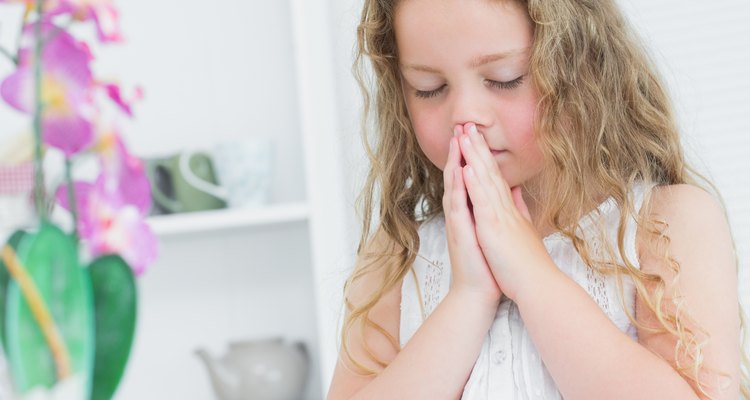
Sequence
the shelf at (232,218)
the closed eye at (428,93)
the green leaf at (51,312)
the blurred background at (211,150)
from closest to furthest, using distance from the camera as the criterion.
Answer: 1. the green leaf at (51,312)
2. the closed eye at (428,93)
3. the shelf at (232,218)
4. the blurred background at (211,150)

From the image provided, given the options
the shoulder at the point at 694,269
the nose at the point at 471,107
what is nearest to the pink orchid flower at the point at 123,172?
the nose at the point at 471,107

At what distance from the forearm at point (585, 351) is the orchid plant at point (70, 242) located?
0.52 metres

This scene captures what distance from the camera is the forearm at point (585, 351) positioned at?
0.94m

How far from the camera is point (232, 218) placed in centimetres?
209

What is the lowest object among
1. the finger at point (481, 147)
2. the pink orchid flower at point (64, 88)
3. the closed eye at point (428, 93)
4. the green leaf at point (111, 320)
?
the green leaf at point (111, 320)

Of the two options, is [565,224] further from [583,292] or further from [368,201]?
[368,201]

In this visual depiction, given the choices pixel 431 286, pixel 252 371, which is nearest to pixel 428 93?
pixel 431 286

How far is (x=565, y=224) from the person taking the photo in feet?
3.63

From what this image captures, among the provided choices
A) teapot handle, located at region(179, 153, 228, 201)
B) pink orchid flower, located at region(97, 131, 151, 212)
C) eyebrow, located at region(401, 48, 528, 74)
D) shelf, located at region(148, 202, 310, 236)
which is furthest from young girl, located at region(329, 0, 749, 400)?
teapot handle, located at region(179, 153, 228, 201)

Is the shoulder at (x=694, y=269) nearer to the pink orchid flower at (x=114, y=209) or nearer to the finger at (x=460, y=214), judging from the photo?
the finger at (x=460, y=214)

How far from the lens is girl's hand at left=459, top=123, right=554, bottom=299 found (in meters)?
1.00

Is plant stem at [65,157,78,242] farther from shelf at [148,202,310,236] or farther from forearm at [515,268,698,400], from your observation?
shelf at [148,202,310,236]

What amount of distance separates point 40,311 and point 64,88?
0.40 feet

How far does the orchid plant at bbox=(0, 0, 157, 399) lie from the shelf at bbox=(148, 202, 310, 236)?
1.52 meters
